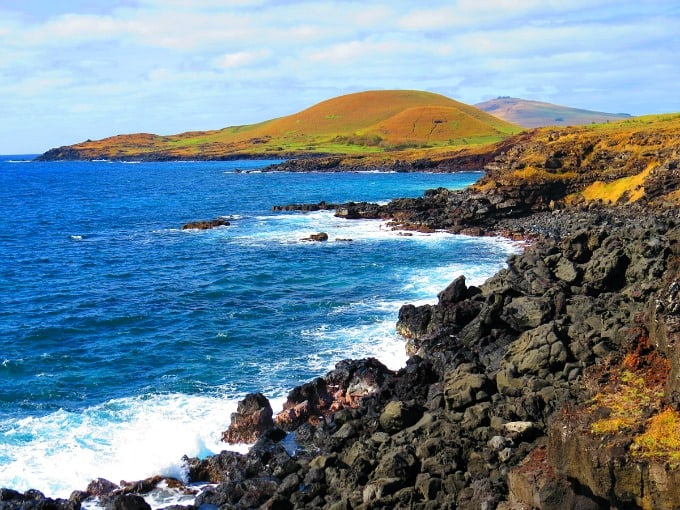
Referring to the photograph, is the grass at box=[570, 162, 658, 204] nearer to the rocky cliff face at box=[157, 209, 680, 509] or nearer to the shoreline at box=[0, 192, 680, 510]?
the shoreline at box=[0, 192, 680, 510]

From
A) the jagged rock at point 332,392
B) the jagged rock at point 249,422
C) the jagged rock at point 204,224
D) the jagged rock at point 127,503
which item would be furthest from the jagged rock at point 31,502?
the jagged rock at point 204,224

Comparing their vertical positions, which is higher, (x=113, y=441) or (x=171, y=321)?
(x=171, y=321)

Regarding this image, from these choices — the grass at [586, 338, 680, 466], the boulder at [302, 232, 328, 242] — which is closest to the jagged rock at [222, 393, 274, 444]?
the grass at [586, 338, 680, 466]

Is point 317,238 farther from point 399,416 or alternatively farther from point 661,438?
point 661,438

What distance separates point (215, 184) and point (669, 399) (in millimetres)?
131495

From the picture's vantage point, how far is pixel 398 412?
76.6ft

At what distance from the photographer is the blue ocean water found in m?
26.7

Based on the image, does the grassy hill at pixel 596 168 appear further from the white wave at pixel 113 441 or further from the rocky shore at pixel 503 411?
the white wave at pixel 113 441

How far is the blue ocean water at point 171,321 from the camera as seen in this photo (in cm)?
2667

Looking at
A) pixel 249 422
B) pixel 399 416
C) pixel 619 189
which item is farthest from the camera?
pixel 619 189

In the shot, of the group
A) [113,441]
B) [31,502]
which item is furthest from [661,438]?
[113,441]

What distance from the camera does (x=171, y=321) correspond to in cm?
4150

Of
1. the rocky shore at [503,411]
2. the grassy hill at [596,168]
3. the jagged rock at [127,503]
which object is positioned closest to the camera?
the rocky shore at [503,411]

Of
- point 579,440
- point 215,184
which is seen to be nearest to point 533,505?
point 579,440
